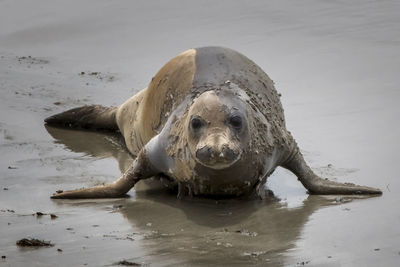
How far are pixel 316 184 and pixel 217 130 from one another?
1.06 meters

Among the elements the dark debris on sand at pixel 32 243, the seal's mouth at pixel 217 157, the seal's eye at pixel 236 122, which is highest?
the seal's eye at pixel 236 122

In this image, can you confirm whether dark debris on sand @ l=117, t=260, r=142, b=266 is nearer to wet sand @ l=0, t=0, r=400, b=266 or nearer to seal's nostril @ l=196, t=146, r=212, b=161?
wet sand @ l=0, t=0, r=400, b=266

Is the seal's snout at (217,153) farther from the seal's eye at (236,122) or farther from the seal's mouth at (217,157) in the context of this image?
the seal's eye at (236,122)

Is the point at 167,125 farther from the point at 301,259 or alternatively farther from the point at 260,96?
the point at 301,259

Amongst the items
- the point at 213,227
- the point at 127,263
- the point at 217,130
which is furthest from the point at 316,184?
the point at 127,263

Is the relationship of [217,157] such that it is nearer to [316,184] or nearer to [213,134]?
[213,134]

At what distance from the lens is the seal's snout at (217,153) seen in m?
7.40

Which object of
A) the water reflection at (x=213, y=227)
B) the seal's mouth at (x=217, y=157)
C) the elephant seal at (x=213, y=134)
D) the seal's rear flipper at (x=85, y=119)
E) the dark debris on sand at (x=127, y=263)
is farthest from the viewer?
the seal's rear flipper at (x=85, y=119)

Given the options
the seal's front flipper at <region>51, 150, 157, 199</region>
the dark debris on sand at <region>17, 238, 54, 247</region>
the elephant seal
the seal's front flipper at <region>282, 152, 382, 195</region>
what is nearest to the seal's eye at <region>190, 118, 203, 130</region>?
the elephant seal

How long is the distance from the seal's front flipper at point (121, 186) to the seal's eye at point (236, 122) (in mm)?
959

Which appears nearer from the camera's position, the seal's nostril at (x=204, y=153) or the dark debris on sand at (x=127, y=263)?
the dark debris on sand at (x=127, y=263)

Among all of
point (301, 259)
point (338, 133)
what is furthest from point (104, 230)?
point (338, 133)

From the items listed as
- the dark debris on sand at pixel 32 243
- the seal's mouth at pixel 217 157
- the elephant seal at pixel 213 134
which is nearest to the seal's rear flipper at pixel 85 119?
the elephant seal at pixel 213 134

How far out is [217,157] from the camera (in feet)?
24.3
